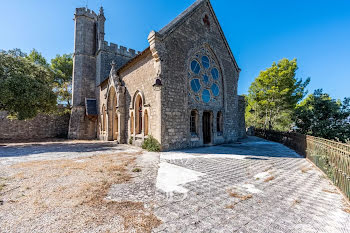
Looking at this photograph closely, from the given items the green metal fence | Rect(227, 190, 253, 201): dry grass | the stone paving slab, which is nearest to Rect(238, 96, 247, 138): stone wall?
the green metal fence

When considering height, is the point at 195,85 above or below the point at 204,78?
below

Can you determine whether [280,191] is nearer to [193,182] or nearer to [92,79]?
[193,182]

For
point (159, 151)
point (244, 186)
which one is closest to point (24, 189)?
point (244, 186)

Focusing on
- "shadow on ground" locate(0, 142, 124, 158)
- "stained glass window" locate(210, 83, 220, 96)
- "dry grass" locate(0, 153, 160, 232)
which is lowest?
"dry grass" locate(0, 153, 160, 232)

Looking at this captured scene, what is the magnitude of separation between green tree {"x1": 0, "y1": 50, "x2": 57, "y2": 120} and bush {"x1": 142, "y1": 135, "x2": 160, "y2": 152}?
32.8ft

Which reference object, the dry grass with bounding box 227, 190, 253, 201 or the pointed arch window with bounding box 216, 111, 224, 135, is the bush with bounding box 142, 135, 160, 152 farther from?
the dry grass with bounding box 227, 190, 253, 201

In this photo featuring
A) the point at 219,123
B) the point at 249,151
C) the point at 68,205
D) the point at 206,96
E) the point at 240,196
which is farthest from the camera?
the point at 219,123

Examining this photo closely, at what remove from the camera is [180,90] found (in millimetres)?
10086

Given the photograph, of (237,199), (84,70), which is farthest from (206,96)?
(84,70)

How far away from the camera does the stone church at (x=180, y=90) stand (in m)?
9.40

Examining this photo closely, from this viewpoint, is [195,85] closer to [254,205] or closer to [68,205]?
[254,205]

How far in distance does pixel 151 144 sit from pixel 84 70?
15944 millimetres

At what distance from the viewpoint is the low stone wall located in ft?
55.3

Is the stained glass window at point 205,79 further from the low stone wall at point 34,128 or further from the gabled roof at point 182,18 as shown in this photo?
the low stone wall at point 34,128
